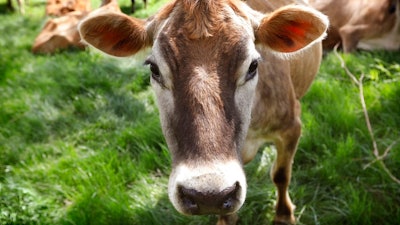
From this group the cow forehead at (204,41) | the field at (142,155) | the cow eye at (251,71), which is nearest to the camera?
the cow forehead at (204,41)

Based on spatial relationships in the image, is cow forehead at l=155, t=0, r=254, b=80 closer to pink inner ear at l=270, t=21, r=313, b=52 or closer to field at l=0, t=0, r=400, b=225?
pink inner ear at l=270, t=21, r=313, b=52

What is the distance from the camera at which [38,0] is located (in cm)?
1234

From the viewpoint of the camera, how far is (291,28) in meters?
2.07

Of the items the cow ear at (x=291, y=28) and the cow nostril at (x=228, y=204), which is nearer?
the cow nostril at (x=228, y=204)

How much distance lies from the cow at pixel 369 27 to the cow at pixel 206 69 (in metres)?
3.68

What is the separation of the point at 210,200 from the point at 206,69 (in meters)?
0.51

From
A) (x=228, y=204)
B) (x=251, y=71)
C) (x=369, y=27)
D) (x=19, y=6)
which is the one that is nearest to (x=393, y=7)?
(x=369, y=27)

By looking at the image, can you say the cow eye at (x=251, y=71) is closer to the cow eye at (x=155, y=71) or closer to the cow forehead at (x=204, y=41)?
the cow forehead at (x=204, y=41)

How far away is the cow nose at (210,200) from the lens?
59.1 inches

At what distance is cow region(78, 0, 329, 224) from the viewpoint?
1.56 m

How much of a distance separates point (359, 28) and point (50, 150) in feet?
13.5

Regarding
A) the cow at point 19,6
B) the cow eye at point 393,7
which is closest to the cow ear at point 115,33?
the cow eye at point 393,7

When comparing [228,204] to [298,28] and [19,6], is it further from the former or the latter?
[19,6]

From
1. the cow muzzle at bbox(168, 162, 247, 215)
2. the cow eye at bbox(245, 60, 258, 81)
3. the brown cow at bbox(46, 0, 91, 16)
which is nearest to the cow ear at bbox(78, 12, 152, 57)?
the cow eye at bbox(245, 60, 258, 81)
